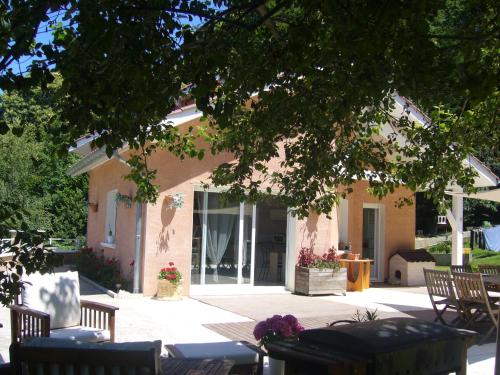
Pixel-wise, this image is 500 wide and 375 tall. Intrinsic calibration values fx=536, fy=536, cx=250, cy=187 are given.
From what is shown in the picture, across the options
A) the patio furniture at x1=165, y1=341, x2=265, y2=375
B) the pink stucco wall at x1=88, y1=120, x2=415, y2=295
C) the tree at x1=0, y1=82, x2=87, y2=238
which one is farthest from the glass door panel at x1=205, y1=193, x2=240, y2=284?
the tree at x1=0, y1=82, x2=87, y2=238

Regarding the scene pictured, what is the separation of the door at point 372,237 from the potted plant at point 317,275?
11.2 feet

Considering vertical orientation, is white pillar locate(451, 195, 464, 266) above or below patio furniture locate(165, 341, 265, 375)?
above

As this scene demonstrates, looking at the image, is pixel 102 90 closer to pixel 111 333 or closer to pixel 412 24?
pixel 412 24

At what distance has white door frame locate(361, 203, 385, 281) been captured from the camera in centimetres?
1579

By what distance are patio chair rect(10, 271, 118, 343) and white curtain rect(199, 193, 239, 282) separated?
19.2ft

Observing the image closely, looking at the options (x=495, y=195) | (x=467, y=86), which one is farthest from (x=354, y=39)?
(x=495, y=195)

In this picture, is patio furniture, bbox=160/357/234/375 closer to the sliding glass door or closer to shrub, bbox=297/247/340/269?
the sliding glass door

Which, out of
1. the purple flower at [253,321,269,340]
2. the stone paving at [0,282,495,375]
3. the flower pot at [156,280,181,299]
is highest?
the purple flower at [253,321,269,340]

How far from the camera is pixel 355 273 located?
530 inches

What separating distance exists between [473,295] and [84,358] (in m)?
7.09

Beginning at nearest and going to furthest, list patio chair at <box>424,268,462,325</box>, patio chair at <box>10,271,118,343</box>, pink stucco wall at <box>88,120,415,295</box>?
patio chair at <box>10,271,118,343</box>, patio chair at <box>424,268,462,325</box>, pink stucco wall at <box>88,120,415,295</box>

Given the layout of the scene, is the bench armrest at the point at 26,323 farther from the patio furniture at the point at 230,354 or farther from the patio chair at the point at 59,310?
the patio furniture at the point at 230,354

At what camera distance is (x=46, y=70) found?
120 inches

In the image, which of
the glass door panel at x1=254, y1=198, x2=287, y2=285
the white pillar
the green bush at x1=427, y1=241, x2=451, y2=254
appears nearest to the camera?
the glass door panel at x1=254, y1=198, x2=287, y2=285
